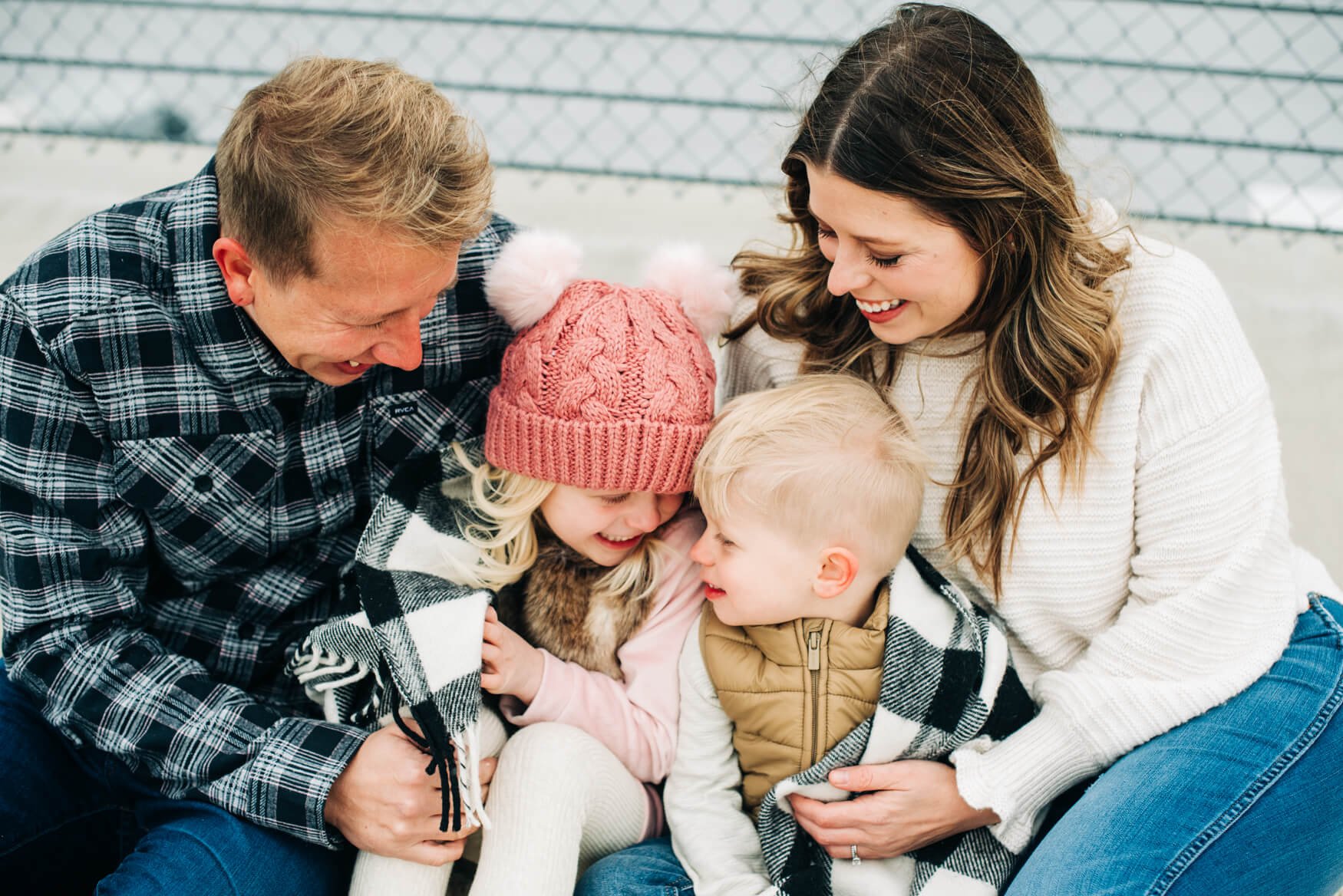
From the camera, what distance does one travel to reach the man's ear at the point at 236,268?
1357 millimetres

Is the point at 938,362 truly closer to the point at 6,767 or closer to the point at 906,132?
the point at 906,132

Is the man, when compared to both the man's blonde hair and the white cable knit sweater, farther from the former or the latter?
the white cable knit sweater

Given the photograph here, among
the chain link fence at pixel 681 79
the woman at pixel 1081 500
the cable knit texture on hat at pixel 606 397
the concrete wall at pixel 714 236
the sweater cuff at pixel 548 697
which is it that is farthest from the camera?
the chain link fence at pixel 681 79

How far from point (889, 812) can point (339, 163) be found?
42.4 inches

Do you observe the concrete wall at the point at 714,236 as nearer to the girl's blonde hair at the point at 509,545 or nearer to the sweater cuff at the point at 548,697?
the girl's blonde hair at the point at 509,545

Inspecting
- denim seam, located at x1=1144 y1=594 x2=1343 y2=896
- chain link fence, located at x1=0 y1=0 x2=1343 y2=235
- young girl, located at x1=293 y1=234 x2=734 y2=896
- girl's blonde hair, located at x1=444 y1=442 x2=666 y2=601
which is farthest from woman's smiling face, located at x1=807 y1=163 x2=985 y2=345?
chain link fence, located at x1=0 y1=0 x2=1343 y2=235

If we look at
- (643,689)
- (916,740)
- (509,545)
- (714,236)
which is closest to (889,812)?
(916,740)

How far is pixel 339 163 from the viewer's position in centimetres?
125

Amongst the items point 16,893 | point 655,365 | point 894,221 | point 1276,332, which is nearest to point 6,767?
point 16,893

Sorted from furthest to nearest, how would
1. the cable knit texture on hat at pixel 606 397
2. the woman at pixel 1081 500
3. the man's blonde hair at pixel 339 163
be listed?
the cable knit texture on hat at pixel 606 397 < the woman at pixel 1081 500 < the man's blonde hair at pixel 339 163

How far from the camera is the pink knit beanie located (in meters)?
1.48

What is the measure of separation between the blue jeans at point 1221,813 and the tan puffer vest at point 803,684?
0.23m

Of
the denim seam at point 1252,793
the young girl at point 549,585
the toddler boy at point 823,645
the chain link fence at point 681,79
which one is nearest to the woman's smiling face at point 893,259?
the toddler boy at point 823,645

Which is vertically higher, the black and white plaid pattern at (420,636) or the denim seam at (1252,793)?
the denim seam at (1252,793)
